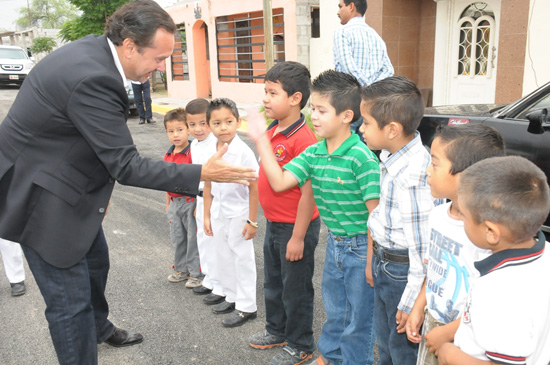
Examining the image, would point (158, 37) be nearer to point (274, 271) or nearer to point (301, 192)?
point (301, 192)

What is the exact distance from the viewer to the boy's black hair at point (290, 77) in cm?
280

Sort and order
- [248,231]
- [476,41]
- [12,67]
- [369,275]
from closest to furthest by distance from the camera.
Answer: [369,275] < [248,231] < [476,41] < [12,67]

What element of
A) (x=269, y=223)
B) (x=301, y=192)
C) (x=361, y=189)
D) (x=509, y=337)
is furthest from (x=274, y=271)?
(x=509, y=337)

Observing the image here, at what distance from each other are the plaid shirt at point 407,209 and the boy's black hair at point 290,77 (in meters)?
0.85

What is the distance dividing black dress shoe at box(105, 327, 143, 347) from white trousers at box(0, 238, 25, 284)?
1.28 meters

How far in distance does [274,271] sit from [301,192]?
23.2 inches

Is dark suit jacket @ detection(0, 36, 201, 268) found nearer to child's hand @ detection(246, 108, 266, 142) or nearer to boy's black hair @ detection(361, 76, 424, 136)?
child's hand @ detection(246, 108, 266, 142)

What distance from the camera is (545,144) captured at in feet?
12.3

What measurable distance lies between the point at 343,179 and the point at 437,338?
88 cm

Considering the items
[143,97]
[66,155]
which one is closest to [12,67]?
[143,97]

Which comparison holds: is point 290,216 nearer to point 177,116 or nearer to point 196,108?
point 196,108

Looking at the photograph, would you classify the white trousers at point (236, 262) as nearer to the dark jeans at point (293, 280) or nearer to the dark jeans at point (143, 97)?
the dark jeans at point (293, 280)

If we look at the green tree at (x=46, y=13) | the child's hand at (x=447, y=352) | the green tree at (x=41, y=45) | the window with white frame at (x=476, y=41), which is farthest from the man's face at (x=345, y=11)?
the green tree at (x=46, y=13)

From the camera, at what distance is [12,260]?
3.95 metres
